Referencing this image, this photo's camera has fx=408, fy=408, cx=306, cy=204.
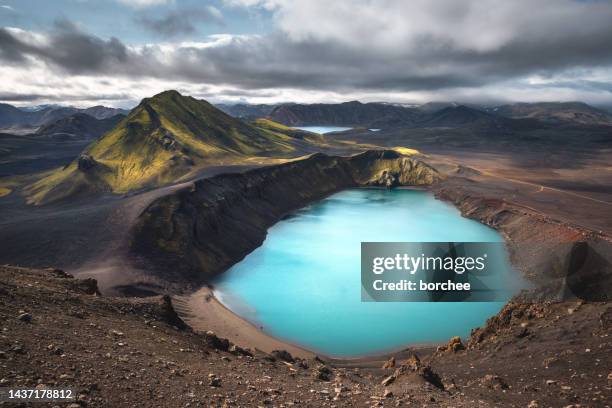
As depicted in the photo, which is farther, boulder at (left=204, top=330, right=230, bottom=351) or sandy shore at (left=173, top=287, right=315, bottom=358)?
sandy shore at (left=173, top=287, right=315, bottom=358)

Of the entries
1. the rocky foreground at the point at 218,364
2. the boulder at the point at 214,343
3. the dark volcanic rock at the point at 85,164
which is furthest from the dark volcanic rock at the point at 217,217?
the dark volcanic rock at the point at 85,164

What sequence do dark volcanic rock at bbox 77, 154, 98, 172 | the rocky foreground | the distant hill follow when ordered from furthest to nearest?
1. dark volcanic rock at bbox 77, 154, 98, 172
2. the distant hill
3. the rocky foreground

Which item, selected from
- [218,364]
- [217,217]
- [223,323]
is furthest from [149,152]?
[218,364]

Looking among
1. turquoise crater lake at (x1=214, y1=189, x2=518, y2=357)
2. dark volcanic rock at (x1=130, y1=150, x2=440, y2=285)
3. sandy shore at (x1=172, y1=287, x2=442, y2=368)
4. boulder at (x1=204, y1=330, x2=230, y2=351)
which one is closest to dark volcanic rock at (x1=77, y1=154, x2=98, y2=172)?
dark volcanic rock at (x1=130, y1=150, x2=440, y2=285)

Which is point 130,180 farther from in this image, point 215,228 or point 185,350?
point 185,350

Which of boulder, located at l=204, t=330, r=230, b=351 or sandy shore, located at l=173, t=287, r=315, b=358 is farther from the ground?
boulder, located at l=204, t=330, r=230, b=351

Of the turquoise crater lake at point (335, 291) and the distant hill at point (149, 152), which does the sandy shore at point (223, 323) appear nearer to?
the turquoise crater lake at point (335, 291)

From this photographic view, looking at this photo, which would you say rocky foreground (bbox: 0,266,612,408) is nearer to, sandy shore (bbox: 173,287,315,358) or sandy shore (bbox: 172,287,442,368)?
sandy shore (bbox: 172,287,442,368)
